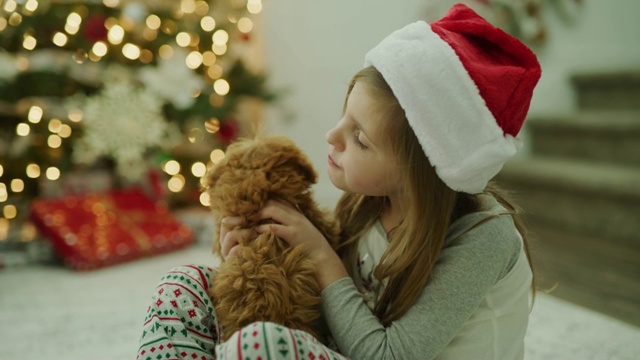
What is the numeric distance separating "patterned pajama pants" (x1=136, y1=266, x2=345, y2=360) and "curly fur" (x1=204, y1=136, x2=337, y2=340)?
1.3 inches

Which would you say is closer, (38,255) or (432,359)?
(432,359)

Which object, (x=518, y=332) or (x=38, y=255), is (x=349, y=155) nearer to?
(x=518, y=332)

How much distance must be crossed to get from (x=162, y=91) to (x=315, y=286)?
144 centimetres

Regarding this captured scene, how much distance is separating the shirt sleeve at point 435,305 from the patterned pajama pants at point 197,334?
2.1 inches

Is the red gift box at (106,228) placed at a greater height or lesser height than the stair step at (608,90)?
lesser

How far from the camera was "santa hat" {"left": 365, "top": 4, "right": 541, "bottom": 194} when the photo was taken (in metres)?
0.76

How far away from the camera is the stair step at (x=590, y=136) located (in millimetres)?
2361

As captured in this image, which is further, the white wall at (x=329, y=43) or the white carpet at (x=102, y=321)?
the white wall at (x=329, y=43)

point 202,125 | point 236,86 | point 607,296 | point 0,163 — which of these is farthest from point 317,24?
→ point 607,296

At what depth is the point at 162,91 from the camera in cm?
205

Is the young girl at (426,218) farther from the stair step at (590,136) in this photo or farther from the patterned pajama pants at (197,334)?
the stair step at (590,136)

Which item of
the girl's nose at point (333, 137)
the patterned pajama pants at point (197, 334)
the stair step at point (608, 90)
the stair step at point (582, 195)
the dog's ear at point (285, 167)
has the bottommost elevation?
the stair step at point (582, 195)

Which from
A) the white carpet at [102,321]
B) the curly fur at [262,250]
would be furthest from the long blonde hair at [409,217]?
the white carpet at [102,321]

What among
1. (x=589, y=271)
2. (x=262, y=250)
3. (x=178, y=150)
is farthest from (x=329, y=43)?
(x=262, y=250)
